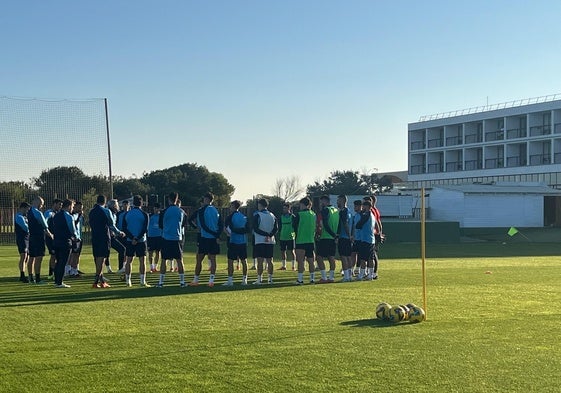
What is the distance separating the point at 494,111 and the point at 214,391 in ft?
254

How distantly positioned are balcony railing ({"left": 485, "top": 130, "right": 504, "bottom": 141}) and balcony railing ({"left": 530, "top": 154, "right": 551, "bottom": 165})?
438cm

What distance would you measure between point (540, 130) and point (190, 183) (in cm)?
3645

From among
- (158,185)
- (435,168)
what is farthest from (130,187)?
(435,168)

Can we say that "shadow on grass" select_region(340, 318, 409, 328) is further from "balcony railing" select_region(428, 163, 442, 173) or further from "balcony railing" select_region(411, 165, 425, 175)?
"balcony railing" select_region(411, 165, 425, 175)

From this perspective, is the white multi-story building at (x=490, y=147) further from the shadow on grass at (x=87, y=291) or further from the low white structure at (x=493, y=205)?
the shadow on grass at (x=87, y=291)

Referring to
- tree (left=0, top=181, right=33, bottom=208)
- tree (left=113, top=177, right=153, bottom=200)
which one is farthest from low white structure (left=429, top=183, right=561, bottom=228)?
tree (left=0, top=181, right=33, bottom=208)

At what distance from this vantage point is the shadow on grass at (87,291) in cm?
1433

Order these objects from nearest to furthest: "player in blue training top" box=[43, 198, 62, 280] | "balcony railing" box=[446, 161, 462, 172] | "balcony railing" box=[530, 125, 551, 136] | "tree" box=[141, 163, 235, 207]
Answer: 1. "player in blue training top" box=[43, 198, 62, 280]
2. "tree" box=[141, 163, 235, 207]
3. "balcony railing" box=[530, 125, 551, 136]
4. "balcony railing" box=[446, 161, 462, 172]

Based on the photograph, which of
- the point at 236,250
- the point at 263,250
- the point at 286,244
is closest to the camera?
the point at 236,250

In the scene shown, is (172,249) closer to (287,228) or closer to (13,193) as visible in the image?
(287,228)

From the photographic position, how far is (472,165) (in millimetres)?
83812

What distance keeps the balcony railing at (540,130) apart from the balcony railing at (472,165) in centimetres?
860

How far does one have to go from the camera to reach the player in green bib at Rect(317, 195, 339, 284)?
1847cm

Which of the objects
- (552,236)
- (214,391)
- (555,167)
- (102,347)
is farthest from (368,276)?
(555,167)
